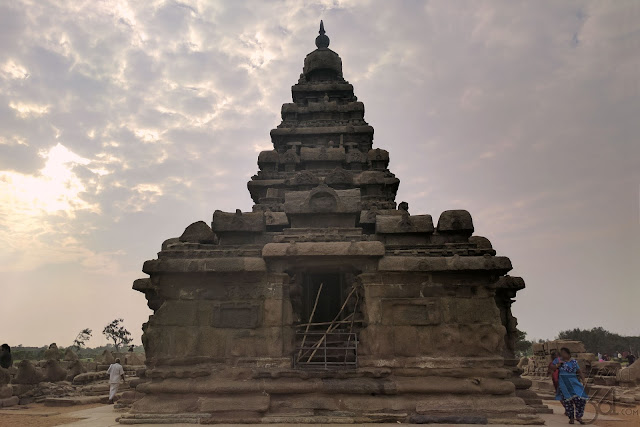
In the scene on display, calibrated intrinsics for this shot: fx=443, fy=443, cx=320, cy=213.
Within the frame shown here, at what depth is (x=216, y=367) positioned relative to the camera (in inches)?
336

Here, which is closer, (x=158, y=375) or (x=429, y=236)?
(x=158, y=375)

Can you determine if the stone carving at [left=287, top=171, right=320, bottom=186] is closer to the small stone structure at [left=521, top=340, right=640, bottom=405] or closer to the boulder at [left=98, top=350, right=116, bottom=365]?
the small stone structure at [left=521, top=340, right=640, bottom=405]

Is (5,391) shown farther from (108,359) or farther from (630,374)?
(630,374)

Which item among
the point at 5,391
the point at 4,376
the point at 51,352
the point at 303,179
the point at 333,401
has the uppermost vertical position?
the point at 303,179

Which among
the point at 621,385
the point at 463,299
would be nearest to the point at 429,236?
the point at 463,299

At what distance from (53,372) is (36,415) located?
26.3 feet

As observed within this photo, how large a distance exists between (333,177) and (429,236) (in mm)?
4405

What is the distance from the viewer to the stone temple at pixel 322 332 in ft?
26.3

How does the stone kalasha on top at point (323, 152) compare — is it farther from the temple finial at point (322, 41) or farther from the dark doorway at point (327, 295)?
the dark doorway at point (327, 295)

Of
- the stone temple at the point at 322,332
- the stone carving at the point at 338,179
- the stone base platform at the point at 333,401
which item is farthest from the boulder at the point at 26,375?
the stone carving at the point at 338,179

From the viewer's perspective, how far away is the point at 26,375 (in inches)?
670

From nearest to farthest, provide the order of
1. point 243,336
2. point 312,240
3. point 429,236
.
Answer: point 243,336 < point 312,240 < point 429,236

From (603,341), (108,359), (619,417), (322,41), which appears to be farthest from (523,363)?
(603,341)

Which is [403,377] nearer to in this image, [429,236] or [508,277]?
[429,236]
